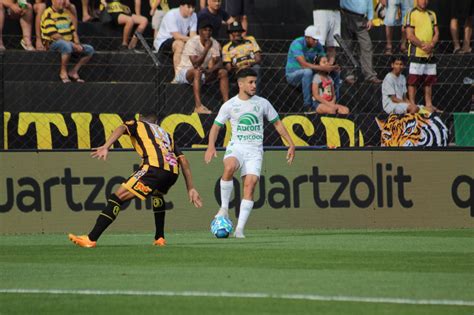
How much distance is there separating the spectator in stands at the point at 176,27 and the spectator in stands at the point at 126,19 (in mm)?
598

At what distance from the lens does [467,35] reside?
23.0m

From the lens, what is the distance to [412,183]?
1862 centimetres

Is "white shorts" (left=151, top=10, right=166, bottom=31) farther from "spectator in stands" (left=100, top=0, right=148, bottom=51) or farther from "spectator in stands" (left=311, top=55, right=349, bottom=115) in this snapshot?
"spectator in stands" (left=311, top=55, right=349, bottom=115)

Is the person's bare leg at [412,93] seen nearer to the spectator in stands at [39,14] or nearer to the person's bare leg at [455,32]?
A: the person's bare leg at [455,32]

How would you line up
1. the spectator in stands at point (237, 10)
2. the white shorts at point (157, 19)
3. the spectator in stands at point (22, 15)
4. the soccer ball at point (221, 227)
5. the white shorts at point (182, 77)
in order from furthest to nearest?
1. the spectator in stands at point (237, 10)
2. the white shorts at point (157, 19)
3. the spectator in stands at point (22, 15)
4. the white shorts at point (182, 77)
5. the soccer ball at point (221, 227)

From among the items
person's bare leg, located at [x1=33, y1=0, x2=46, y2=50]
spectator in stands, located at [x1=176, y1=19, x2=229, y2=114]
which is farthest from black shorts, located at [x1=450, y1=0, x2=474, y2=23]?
person's bare leg, located at [x1=33, y1=0, x2=46, y2=50]

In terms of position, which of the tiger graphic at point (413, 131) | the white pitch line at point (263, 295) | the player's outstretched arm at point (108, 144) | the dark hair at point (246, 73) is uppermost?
the white pitch line at point (263, 295)

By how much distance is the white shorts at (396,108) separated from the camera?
66.3 ft

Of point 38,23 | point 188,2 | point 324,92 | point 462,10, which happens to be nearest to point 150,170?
point 324,92

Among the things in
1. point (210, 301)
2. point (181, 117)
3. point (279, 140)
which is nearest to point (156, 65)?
point (181, 117)

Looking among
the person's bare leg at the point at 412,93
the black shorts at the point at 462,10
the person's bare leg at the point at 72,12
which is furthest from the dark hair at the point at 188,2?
the black shorts at the point at 462,10

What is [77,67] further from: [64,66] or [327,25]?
[327,25]

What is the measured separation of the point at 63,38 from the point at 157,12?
2586 mm

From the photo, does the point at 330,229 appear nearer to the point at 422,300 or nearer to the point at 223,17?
the point at 223,17
